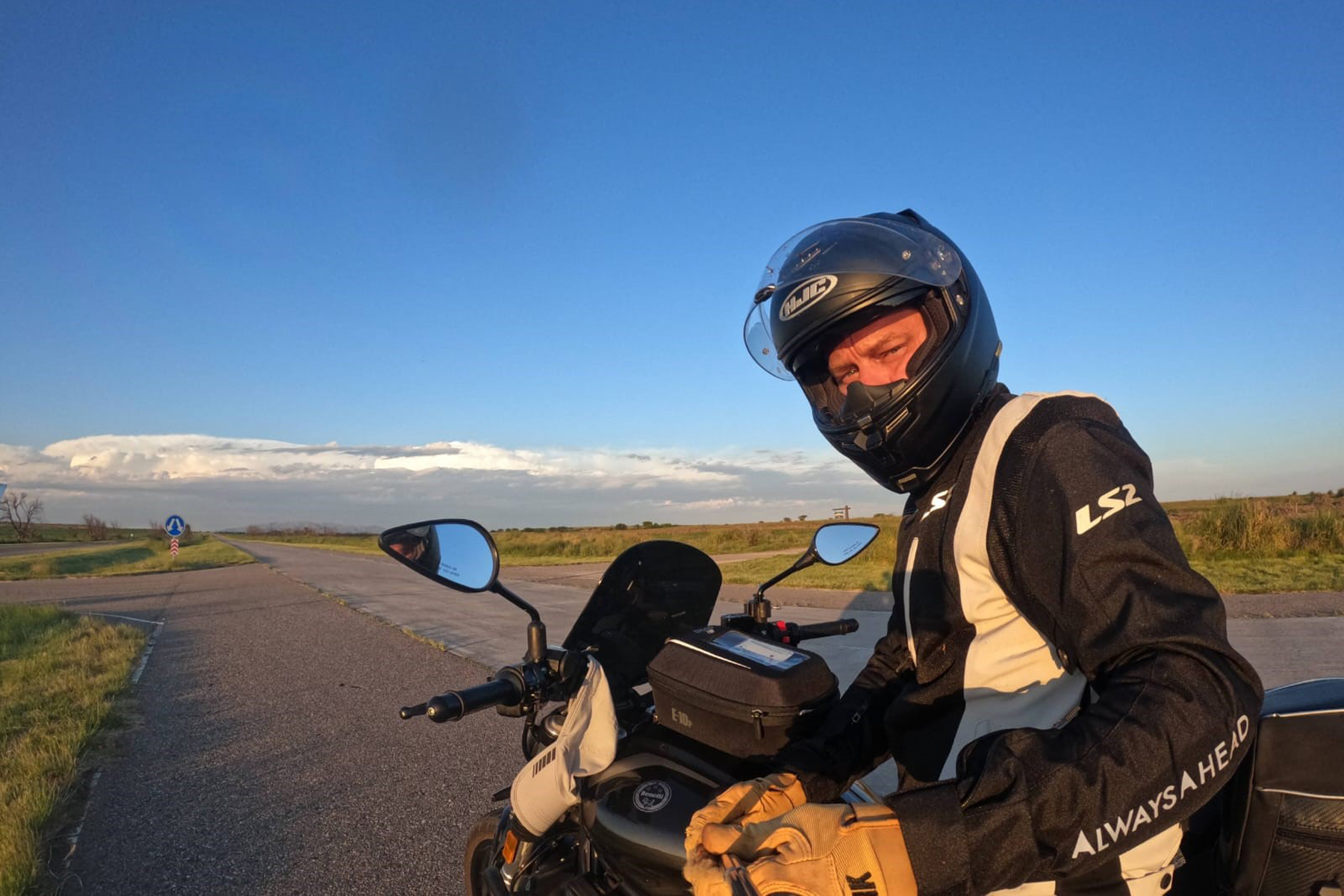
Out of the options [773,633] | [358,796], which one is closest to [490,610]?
[358,796]

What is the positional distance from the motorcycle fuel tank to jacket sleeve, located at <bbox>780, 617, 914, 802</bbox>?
0.21 m

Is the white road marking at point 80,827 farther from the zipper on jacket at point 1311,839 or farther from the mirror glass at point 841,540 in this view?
the zipper on jacket at point 1311,839

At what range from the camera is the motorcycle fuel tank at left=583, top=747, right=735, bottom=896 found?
1653 mm

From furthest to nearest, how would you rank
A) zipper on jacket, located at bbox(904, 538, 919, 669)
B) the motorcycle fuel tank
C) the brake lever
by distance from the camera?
zipper on jacket, located at bbox(904, 538, 919, 669), the motorcycle fuel tank, the brake lever

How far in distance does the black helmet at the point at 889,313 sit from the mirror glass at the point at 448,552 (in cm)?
97

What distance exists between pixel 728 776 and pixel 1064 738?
0.82 m

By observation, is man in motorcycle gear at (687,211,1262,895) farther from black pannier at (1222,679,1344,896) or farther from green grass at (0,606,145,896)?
green grass at (0,606,145,896)

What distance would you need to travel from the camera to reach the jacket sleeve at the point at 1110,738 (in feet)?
3.62

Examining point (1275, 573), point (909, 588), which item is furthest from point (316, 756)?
point (1275, 573)

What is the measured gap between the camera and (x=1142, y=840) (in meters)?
1.13

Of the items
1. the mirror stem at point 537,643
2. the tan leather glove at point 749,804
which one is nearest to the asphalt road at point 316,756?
the mirror stem at point 537,643

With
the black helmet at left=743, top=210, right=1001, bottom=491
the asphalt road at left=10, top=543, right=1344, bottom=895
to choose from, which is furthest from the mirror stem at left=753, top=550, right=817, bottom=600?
the asphalt road at left=10, top=543, right=1344, bottom=895

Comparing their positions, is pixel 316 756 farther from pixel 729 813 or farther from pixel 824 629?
pixel 729 813

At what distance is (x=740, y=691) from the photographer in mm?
1721
